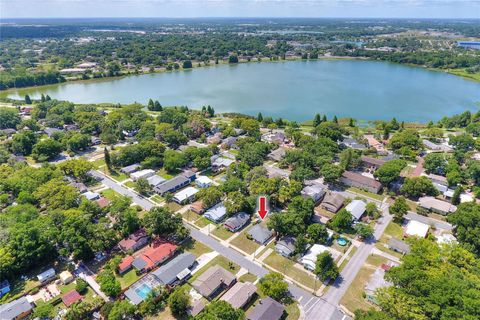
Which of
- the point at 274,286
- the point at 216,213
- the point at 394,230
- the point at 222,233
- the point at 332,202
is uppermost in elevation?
the point at 332,202

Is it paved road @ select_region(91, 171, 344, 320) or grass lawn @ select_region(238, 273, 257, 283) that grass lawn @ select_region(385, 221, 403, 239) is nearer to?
paved road @ select_region(91, 171, 344, 320)

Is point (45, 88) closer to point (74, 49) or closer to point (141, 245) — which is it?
point (74, 49)

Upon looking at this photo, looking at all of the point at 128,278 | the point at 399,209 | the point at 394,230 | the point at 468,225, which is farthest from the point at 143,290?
the point at 468,225

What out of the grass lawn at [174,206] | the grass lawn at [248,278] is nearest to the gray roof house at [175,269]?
the grass lawn at [248,278]

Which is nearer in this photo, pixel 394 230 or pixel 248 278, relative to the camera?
pixel 248 278

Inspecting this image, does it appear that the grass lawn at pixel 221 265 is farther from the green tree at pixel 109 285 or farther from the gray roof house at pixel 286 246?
the green tree at pixel 109 285

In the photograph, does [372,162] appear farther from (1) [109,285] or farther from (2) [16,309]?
(2) [16,309]
